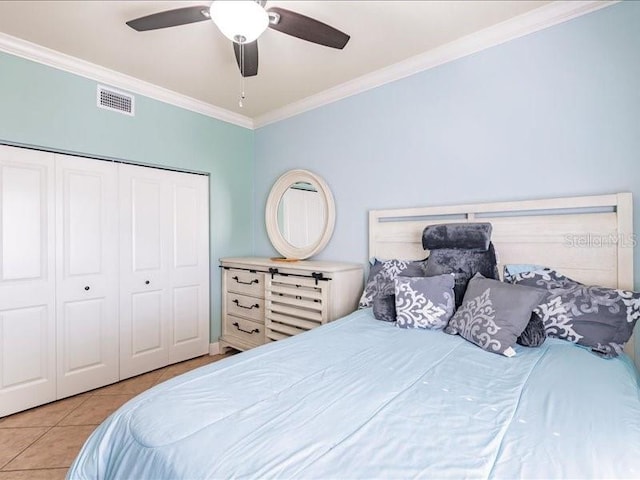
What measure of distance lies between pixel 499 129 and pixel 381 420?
200cm

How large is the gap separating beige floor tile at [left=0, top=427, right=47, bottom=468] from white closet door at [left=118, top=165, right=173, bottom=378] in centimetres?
74

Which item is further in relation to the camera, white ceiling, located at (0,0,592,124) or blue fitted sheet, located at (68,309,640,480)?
white ceiling, located at (0,0,592,124)

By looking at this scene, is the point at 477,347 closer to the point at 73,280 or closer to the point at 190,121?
the point at 73,280

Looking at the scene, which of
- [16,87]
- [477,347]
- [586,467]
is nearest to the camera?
[586,467]

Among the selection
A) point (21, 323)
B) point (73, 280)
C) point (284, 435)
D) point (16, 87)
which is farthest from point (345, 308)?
point (16, 87)

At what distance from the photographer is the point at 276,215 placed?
3.54m

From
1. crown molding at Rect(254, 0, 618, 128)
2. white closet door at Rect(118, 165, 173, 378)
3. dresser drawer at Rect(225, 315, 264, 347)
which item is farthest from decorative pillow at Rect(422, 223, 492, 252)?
white closet door at Rect(118, 165, 173, 378)

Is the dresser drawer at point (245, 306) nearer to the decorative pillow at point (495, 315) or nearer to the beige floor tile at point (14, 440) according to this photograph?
the beige floor tile at point (14, 440)

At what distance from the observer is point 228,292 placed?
11.1 feet

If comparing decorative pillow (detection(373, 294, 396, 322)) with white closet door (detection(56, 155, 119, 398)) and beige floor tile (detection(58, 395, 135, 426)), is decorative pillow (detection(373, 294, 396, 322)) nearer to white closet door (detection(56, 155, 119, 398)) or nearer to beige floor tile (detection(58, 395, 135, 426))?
beige floor tile (detection(58, 395, 135, 426))

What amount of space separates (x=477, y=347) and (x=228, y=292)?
2.51m

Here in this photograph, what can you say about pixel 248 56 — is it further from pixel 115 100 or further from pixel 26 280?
pixel 26 280

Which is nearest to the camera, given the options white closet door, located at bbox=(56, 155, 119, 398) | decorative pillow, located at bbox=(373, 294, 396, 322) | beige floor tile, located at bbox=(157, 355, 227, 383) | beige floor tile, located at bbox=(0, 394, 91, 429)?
decorative pillow, located at bbox=(373, 294, 396, 322)

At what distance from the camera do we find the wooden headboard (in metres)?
1.72
